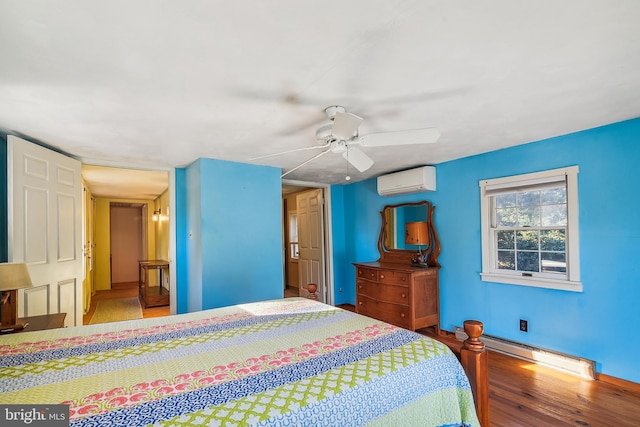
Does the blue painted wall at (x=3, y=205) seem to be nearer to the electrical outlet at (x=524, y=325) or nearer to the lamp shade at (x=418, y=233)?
the lamp shade at (x=418, y=233)

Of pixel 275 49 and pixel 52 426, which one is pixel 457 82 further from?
pixel 52 426

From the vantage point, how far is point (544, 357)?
2.98 meters

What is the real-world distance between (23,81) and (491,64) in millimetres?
2485

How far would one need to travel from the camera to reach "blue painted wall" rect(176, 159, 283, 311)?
352cm

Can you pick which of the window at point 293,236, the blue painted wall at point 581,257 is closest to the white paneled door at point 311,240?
the window at point 293,236

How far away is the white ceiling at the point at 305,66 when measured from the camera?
125 cm

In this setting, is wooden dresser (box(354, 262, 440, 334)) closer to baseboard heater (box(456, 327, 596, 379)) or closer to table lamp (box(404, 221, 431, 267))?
table lamp (box(404, 221, 431, 267))

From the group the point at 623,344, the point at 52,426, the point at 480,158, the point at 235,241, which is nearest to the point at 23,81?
the point at 52,426

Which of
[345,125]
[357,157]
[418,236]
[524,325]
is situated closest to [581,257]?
[524,325]

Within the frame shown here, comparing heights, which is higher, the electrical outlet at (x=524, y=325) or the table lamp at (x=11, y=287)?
the table lamp at (x=11, y=287)

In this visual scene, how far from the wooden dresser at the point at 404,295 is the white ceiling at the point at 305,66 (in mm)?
1844

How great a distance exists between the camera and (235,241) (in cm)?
370

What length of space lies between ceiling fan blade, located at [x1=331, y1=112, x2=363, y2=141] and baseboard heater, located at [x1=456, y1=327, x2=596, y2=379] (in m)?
2.78

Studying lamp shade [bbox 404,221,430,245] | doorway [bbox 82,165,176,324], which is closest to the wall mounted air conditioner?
lamp shade [bbox 404,221,430,245]
